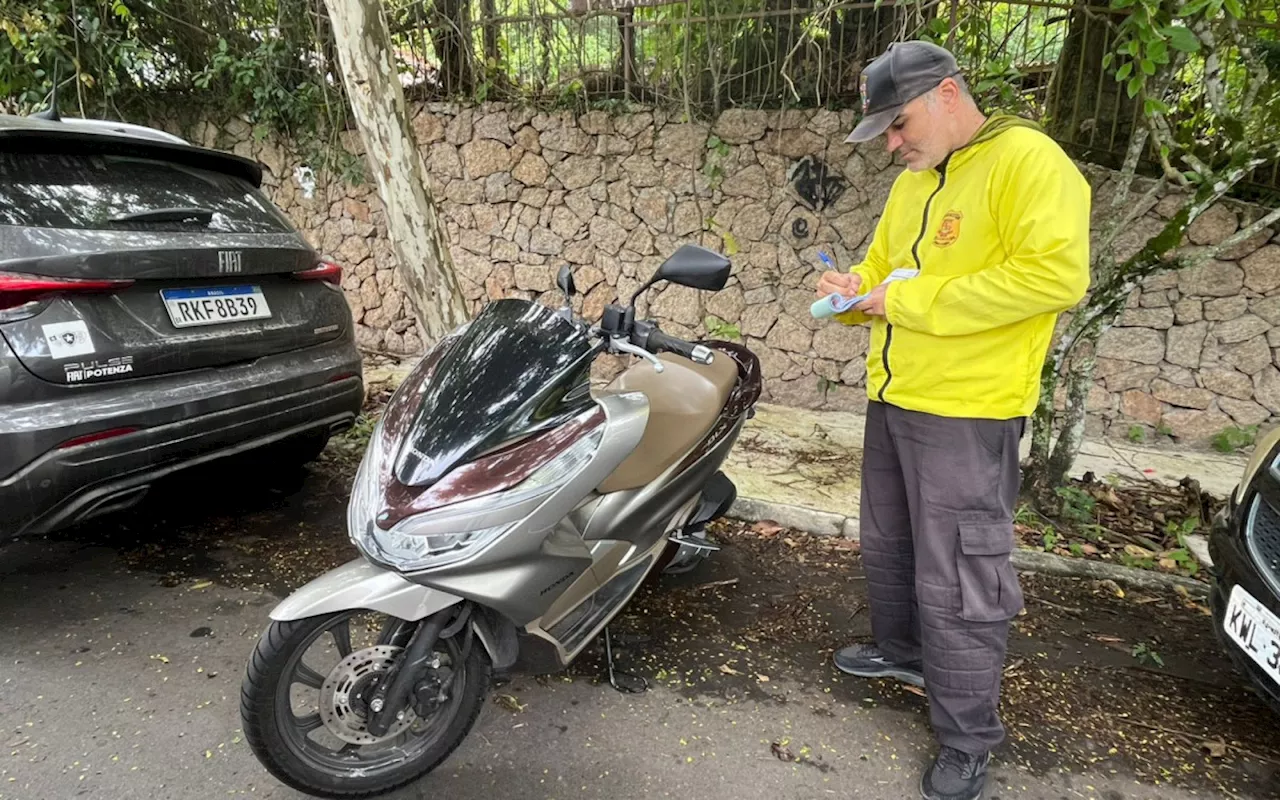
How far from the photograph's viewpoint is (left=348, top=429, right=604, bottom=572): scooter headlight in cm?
181

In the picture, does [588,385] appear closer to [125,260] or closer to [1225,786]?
[125,260]

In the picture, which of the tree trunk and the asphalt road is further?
the tree trunk

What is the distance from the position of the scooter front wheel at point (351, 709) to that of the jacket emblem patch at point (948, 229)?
1.61m

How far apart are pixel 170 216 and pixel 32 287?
0.57 meters

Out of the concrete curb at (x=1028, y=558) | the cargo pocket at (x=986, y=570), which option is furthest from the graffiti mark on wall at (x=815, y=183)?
the cargo pocket at (x=986, y=570)

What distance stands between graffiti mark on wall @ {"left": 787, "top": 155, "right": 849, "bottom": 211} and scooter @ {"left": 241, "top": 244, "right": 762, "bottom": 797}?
344 centimetres

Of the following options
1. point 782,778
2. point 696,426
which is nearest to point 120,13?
point 696,426

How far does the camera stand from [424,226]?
4.00 metres

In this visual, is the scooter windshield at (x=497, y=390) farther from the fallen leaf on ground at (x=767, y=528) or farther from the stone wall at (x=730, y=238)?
the stone wall at (x=730, y=238)

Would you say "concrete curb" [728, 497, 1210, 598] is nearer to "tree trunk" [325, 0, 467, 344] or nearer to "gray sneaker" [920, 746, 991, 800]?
"gray sneaker" [920, 746, 991, 800]

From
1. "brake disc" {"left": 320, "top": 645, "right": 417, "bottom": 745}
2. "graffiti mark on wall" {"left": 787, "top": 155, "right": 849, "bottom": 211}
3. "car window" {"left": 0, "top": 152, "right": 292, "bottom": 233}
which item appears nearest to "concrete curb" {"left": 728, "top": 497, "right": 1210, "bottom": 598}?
"brake disc" {"left": 320, "top": 645, "right": 417, "bottom": 745}

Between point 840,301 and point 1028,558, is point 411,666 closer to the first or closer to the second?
point 840,301

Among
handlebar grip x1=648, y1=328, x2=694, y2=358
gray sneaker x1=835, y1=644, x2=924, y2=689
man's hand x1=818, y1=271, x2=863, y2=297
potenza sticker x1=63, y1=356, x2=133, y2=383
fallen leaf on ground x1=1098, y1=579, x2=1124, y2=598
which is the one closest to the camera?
handlebar grip x1=648, y1=328, x2=694, y2=358

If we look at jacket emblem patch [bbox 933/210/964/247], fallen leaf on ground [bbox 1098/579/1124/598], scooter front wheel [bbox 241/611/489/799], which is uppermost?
jacket emblem patch [bbox 933/210/964/247]
